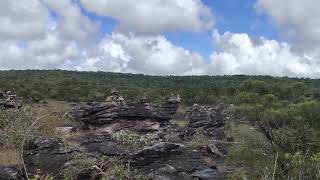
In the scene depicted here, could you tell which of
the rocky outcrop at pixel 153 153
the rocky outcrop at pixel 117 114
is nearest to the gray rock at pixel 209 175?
the rocky outcrop at pixel 153 153

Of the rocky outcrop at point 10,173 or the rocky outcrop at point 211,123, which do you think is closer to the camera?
the rocky outcrop at point 10,173

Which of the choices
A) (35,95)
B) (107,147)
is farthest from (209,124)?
(35,95)

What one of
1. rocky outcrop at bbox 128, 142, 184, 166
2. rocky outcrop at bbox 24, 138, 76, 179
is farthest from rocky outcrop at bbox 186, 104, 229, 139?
rocky outcrop at bbox 24, 138, 76, 179

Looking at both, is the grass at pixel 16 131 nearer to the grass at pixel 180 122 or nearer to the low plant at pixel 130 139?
the low plant at pixel 130 139

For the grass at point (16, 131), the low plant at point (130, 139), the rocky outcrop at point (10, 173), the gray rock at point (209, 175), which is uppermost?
the grass at point (16, 131)

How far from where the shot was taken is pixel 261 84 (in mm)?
28250

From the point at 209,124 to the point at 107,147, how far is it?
37.8ft

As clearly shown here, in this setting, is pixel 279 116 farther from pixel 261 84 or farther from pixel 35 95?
pixel 35 95

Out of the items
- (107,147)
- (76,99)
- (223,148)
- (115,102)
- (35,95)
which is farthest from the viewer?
(76,99)

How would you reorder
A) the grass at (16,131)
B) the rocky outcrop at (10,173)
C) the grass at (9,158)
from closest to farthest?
1. the rocky outcrop at (10,173)
2. the grass at (9,158)
3. the grass at (16,131)

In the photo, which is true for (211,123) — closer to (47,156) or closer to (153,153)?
(153,153)

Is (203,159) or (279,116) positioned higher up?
(279,116)

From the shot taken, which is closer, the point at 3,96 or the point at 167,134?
the point at 167,134

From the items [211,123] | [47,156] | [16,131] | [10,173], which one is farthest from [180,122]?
[10,173]
